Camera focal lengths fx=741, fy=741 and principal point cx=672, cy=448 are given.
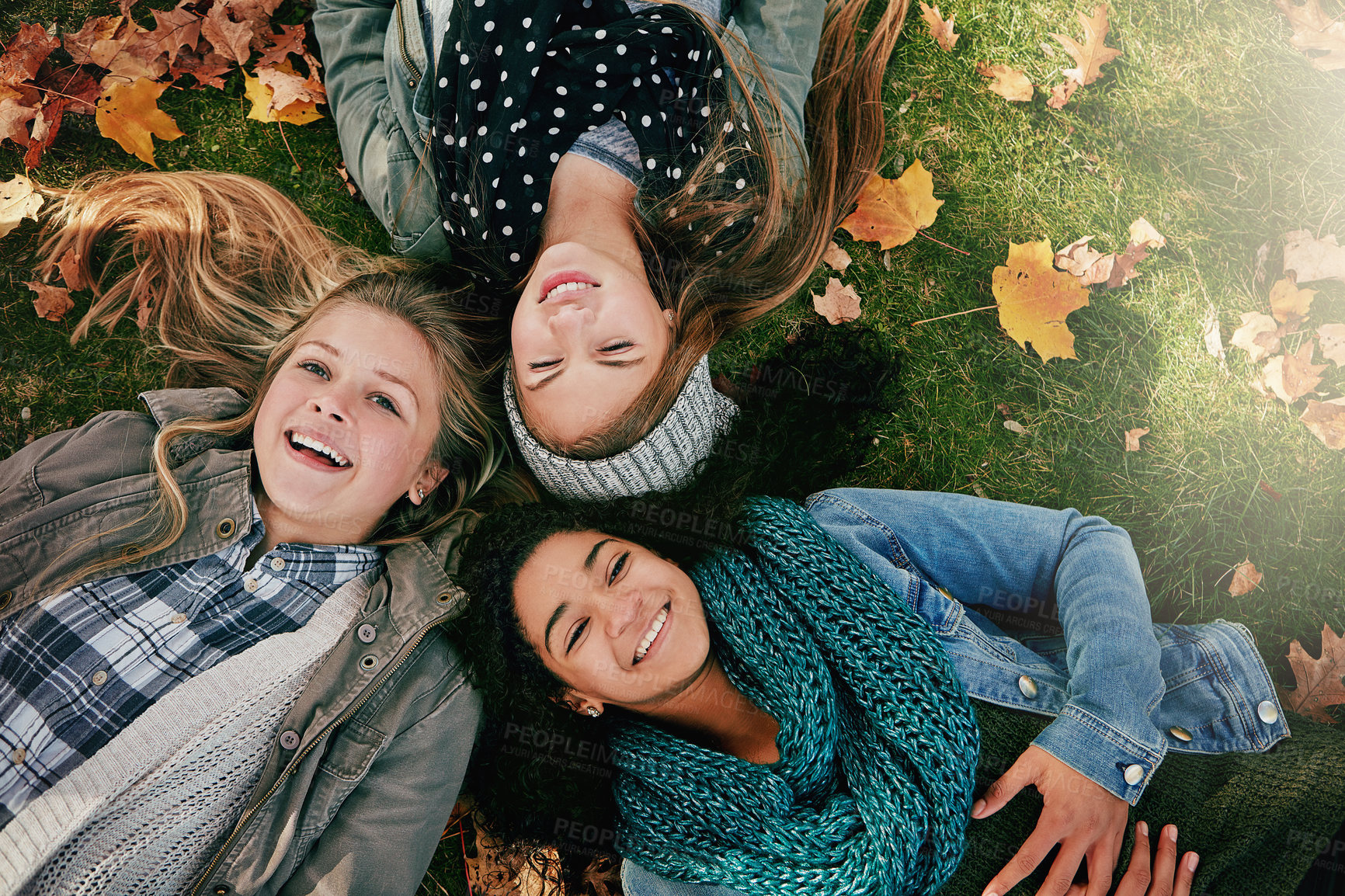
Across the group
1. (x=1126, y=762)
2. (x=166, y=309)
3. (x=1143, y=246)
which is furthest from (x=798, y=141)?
(x=166, y=309)

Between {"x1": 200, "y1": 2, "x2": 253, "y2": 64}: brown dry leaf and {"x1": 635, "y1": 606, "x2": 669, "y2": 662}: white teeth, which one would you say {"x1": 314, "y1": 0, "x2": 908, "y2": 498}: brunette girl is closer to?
{"x1": 200, "y1": 2, "x2": 253, "y2": 64}: brown dry leaf

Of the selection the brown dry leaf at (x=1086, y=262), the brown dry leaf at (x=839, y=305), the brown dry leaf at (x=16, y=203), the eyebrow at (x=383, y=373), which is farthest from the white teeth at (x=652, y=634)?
the brown dry leaf at (x=16, y=203)

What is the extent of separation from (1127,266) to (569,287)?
2563 mm

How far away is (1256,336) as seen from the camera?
3.32 metres

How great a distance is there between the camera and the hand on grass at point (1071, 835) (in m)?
2.61

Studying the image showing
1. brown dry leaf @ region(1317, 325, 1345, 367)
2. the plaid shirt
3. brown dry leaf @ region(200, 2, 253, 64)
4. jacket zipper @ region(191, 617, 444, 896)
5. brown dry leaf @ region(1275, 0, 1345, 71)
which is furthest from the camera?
brown dry leaf @ region(200, 2, 253, 64)

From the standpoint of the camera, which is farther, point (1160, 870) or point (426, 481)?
point (426, 481)

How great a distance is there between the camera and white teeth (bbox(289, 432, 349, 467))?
2.86 m

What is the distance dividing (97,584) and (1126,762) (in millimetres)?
3913

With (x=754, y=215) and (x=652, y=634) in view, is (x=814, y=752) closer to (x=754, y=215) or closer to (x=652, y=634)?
(x=652, y=634)

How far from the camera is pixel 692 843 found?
→ 2.80 m

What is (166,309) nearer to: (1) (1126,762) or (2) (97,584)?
(2) (97,584)

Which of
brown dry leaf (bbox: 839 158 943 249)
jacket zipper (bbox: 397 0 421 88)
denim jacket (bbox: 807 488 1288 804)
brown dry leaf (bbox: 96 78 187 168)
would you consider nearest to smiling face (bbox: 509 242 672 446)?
denim jacket (bbox: 807 488 1288 804)

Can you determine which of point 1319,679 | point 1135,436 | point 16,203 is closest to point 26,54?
point 16,203
